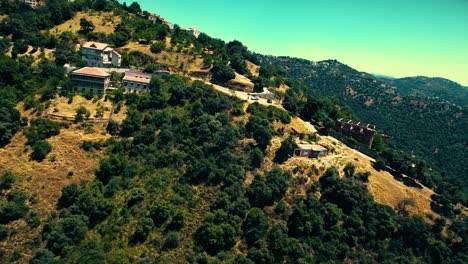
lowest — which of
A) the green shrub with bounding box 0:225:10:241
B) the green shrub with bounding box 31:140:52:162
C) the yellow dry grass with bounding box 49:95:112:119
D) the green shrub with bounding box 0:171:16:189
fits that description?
the green shrub with bounding box 0:225:10:241

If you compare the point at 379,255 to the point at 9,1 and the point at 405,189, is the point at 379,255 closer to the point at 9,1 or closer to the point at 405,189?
the point at 405,189

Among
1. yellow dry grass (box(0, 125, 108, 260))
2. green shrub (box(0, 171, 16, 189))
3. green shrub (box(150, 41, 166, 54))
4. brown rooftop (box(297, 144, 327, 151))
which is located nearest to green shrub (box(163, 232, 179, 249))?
yellow dry grass (box(0, 125, 108, 260))

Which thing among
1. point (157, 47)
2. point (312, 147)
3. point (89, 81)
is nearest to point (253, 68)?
point (157, 47)

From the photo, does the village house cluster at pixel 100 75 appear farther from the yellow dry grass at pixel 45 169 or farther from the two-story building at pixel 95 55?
the yellow dry grass at pixel 45 169

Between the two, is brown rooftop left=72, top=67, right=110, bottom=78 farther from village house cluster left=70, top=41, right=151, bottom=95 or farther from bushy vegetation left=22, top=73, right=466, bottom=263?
bushy vegetation left=22, top=73, right=466, bottom=263

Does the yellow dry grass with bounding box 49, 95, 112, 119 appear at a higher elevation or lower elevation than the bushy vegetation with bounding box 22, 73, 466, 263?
higher

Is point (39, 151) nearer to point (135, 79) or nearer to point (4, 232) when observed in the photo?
point (4, 232)

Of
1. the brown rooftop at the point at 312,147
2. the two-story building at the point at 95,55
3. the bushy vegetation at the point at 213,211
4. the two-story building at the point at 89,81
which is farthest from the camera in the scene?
the two-story building at the point at 95,55

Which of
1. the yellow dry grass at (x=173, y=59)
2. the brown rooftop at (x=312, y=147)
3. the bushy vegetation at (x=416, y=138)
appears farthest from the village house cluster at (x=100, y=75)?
the brown rooftop at (x=312, y=147)
